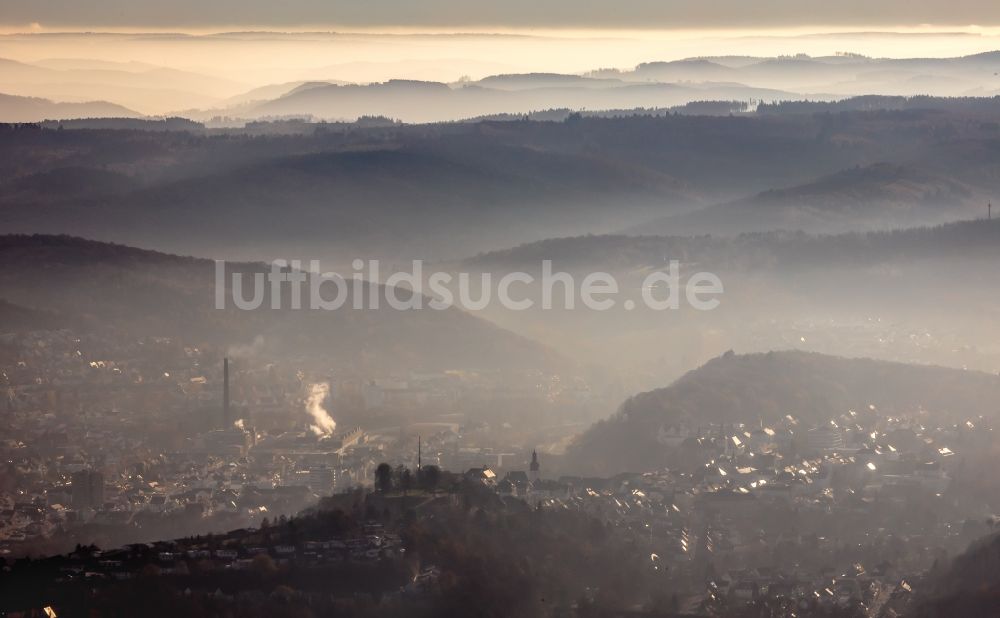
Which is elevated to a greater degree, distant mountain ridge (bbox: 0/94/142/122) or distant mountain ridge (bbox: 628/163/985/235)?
distant mountain ridge (bbox: 0/94/142/122)

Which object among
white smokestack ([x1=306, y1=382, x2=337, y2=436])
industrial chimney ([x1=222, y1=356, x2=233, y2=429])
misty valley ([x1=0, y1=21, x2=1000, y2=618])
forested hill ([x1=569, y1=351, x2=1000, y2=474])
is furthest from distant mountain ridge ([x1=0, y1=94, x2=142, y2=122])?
forested hill ([x1=569, y1=351, x2=1000, y2=474])

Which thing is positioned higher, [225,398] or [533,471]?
[225,398]

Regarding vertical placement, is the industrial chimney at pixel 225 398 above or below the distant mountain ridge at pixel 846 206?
below

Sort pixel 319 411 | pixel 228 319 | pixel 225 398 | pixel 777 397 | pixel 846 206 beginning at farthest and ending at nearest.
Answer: pixel 846 206 → pixel 228 319 → pixel 319 411 → pixel 225 398 → pixel 777 397

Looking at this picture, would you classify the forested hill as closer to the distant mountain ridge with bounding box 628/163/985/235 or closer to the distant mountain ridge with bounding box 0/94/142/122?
the distant mountain ridge with bounding box 628/163/985/235

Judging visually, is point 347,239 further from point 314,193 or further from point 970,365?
point 970,365

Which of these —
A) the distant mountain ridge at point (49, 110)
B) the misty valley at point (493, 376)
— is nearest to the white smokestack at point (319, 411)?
the misty valley at point (493, 376)

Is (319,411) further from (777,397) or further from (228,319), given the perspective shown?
(228,319)

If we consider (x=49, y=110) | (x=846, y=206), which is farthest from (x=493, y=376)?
(x=49, y=110)

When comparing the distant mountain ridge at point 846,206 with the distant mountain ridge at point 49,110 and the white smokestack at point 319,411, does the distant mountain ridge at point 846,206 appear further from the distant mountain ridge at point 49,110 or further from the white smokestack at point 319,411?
the white smokestack at point 319,411
